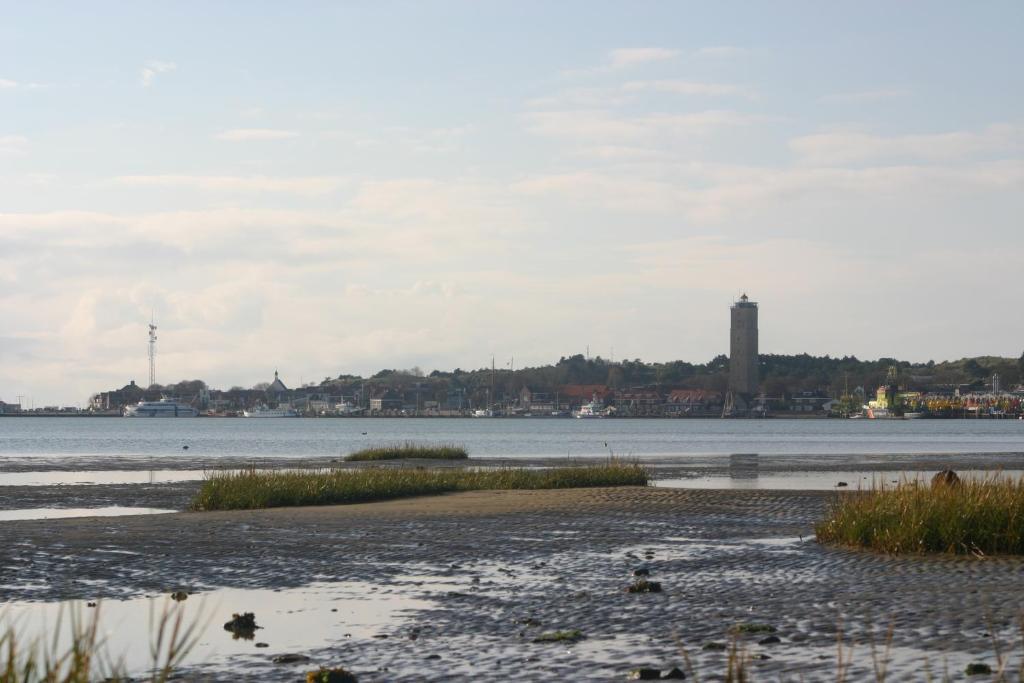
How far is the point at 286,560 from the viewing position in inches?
944

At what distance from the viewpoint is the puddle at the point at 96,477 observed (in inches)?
2128

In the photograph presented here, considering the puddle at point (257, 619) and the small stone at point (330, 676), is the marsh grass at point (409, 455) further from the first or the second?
the small stone at point (330, 676)

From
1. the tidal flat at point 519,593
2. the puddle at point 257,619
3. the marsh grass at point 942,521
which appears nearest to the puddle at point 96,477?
the tidal flat at point 519,593

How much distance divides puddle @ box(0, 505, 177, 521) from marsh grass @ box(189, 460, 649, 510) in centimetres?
158

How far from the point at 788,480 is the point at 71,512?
30.7m

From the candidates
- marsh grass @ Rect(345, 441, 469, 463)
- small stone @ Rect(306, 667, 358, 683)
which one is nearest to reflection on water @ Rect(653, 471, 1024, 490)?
marsh grass @ Rect(345, 441, 469, 463)

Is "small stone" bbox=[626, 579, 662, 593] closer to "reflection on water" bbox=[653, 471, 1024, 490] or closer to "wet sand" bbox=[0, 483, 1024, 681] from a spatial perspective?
"wet sand" bbox=[0, 483, 1024, 681]

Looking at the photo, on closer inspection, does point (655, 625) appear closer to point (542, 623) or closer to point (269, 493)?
point (542, 623)

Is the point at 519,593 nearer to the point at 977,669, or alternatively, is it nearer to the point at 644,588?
the point at 644,588

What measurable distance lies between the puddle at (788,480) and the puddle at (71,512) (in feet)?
66.4

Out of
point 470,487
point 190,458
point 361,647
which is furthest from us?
point 190,458

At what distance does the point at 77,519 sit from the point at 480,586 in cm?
1626

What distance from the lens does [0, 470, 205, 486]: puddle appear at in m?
54.1

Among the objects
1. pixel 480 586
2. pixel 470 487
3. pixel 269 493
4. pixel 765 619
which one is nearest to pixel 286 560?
pixel 480 586
